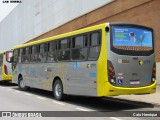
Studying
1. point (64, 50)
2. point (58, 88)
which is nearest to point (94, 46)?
point (64, 50)

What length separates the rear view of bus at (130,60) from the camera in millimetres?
12047

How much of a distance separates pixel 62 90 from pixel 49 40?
2648mm

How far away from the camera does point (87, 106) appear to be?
13.5m

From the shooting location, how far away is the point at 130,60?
12.3 m

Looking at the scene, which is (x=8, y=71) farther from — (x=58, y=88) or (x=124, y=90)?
(x=124, y=90)

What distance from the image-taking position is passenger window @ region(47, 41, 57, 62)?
15.8 meters

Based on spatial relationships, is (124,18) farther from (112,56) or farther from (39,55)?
(112,56)

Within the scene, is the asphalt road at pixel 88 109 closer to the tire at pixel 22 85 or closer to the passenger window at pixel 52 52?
the passenger window at pixel 52 52

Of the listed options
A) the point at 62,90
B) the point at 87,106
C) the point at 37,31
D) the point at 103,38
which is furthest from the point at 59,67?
the point at 37,31

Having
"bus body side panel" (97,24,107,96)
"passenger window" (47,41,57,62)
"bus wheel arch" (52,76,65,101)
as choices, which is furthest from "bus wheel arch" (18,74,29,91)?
"bus body side panel" (97,24,107,96)

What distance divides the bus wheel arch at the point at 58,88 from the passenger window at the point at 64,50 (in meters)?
1.01

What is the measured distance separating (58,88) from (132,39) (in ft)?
14.5

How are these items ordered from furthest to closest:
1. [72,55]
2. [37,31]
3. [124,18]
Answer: [37,31] → [124,18] → [72,55]

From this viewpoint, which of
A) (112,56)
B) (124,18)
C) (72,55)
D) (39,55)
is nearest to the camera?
(112,56)
